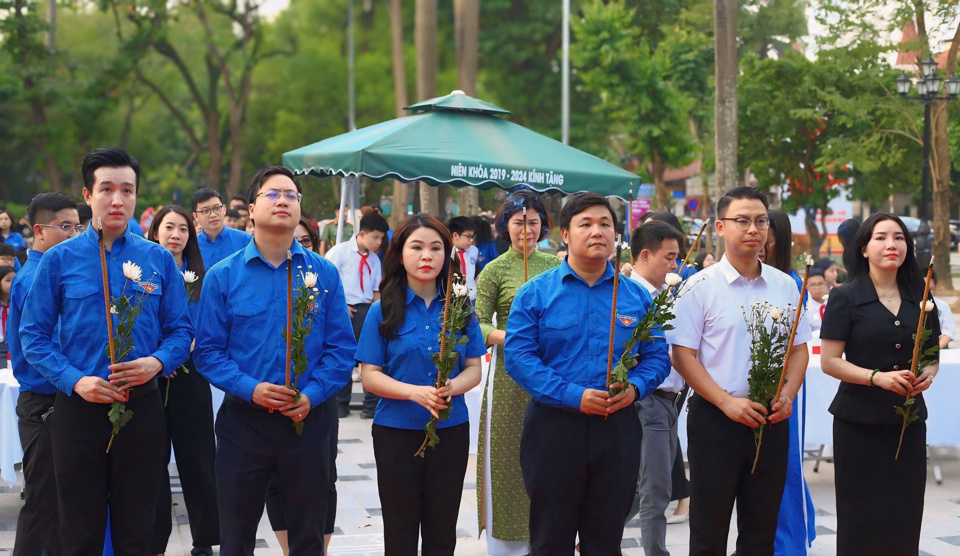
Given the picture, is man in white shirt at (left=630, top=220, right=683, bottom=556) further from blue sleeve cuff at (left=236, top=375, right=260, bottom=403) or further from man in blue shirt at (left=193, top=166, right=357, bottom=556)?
blue sleeve cuff at (left=236, top=375, right=260, bottom=403)

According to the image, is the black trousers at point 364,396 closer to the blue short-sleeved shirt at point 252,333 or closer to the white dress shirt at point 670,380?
the white dress shirt at point 670,380

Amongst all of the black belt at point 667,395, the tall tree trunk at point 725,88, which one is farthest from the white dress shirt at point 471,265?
the tall tree trunk at point 725,88

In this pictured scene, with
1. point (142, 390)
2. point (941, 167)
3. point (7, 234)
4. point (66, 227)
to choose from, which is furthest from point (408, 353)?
point (941, 167)

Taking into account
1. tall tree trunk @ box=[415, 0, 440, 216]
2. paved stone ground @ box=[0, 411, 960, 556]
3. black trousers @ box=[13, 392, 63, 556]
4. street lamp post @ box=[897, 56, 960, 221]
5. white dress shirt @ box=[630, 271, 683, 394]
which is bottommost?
paved stone ground @ box=[0, 411, 960, 556]

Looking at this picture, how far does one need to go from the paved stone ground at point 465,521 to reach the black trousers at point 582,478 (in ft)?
5.70

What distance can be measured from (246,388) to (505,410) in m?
1.66

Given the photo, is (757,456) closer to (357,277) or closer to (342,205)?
(357,277)

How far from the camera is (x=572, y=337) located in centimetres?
403

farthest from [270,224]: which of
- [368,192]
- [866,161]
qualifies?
[866,161]

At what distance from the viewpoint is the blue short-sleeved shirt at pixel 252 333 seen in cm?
398

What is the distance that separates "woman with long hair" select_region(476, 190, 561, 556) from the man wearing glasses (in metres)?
1.97

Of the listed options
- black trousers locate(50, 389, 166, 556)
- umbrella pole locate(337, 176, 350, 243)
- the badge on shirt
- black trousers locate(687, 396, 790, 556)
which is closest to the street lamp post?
umbrella pole locate(337, 176, 350, 243)

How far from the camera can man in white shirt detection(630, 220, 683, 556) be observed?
202 inches

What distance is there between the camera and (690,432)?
4297mm
